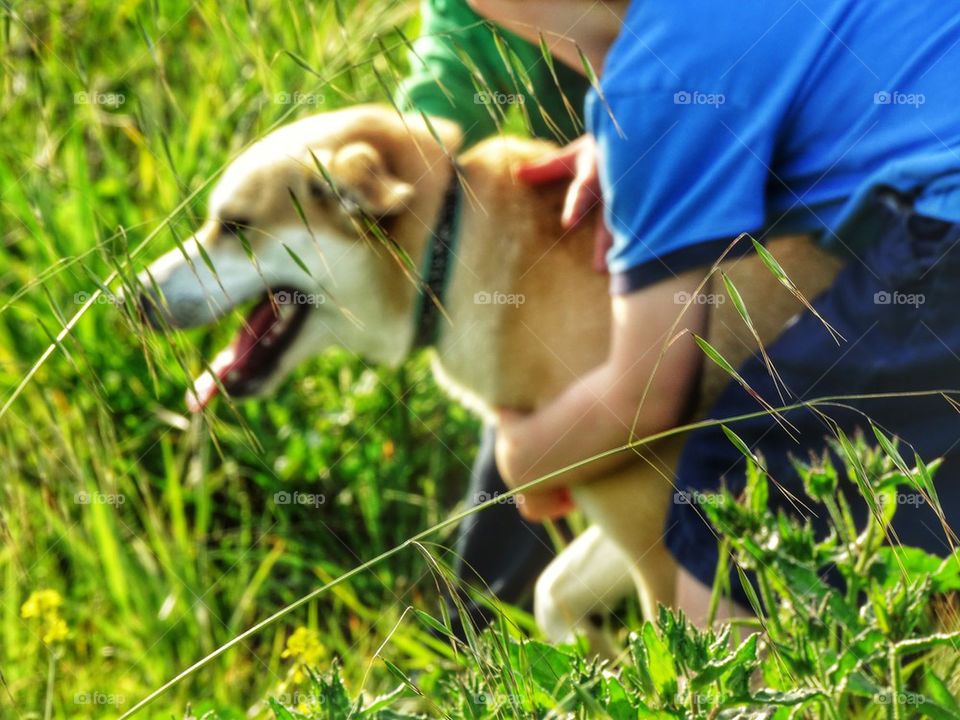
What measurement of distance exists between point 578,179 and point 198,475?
1.13 meters

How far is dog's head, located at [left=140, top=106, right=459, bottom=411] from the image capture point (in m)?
2.26

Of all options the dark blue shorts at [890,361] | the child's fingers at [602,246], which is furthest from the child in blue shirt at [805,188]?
the child's fingers at [602,246]

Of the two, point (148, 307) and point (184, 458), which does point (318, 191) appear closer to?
point (148, 307)

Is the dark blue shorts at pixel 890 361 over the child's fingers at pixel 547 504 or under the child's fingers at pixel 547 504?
over

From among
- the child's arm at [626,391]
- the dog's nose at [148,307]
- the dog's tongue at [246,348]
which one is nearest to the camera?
the dog's nose at [148,307]

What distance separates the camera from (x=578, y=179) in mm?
2176

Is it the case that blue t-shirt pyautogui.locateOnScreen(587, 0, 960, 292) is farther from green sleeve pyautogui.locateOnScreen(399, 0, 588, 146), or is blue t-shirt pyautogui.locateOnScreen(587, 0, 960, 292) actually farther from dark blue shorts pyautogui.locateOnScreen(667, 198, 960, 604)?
green sleeve pyautogui.locateOnScreen(399, 0, 588, 146)

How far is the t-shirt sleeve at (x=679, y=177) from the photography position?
1.80 m

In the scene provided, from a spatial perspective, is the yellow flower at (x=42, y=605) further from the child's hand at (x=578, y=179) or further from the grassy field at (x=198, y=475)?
the child's hand at (x=578, y=179)

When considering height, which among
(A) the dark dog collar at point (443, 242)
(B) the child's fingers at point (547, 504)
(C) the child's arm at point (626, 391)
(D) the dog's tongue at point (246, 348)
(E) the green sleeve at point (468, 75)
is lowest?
(B) the child's fingers at point (547, 504)

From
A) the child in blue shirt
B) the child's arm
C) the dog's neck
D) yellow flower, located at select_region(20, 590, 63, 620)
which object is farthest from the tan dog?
yellow flower, located at select_region(20, 590, 63, 620)

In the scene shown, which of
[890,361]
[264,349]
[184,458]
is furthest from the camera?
[184,458]

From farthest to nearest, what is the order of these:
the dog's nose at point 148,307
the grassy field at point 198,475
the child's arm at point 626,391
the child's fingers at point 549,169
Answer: the child's fingers at point 549,169 → the child's arm at point 626,391 → the grassy field at point 198,475 → the dog's nose at point 148,307

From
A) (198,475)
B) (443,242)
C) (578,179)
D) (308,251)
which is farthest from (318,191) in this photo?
(198,475)
